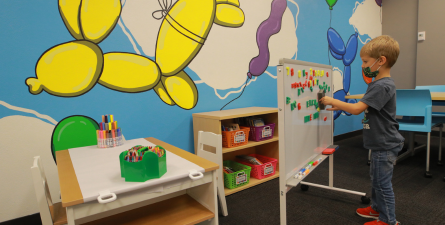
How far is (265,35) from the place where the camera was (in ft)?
9.57

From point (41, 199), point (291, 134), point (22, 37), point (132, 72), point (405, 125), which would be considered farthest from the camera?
point (405, 125)

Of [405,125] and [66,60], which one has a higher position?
[66,60]

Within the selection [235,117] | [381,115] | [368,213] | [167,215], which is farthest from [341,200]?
[167,215]

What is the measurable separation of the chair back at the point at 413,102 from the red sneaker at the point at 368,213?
109cm

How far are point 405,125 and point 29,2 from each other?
3295 mm

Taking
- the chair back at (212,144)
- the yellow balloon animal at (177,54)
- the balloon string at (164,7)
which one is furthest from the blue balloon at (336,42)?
the chair back at (212,144)

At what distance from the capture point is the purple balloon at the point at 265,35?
2852mm

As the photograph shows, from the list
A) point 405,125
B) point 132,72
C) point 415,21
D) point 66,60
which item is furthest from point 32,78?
point 415,21

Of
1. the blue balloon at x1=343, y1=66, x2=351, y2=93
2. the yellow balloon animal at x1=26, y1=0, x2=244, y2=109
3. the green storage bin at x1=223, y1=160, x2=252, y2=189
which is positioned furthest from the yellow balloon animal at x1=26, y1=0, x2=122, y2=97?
the blue balloon at x1=343, y1=66, x2=351, y2=93

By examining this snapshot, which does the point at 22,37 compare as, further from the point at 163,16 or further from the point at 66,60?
the point at 163,16

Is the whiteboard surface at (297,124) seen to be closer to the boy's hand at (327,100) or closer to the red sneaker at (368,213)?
the boy's hand at (327,100)

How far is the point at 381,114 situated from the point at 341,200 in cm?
86

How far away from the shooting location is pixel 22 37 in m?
1.65

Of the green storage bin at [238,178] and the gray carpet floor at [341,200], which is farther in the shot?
the green storage bin at [238,178]
